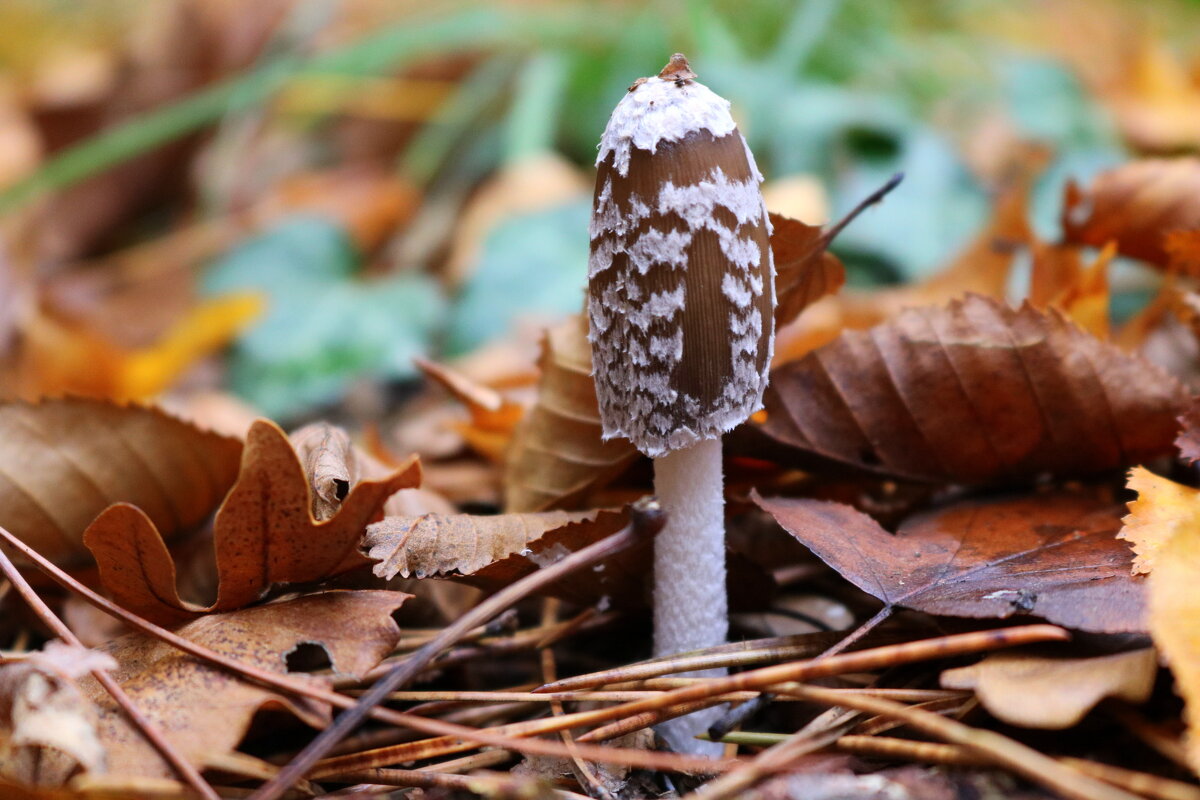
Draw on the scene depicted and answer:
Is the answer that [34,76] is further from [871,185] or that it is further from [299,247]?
[871,185]

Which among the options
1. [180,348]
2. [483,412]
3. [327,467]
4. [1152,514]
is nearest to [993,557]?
[1152,514]

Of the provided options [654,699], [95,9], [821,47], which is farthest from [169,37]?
[654,699]

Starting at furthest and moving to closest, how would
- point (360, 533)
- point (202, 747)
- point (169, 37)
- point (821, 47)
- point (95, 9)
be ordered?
point (95, 9) → point (169, 37) → point (821, 47) → point (360, 533) → point (202, 747)

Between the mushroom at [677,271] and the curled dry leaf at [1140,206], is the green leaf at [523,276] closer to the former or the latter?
the curled dry leaf at [1140,206]

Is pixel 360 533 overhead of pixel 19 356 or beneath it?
beneath

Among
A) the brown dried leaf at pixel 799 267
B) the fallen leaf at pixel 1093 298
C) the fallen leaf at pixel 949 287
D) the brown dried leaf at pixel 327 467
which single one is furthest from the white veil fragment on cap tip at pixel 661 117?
the fallen leaf at pixel 1093 298

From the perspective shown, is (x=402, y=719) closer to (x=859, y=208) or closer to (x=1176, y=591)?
(x=1176, y=591)

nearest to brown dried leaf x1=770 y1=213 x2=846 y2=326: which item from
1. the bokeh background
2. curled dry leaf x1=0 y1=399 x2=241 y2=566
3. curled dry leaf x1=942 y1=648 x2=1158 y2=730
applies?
curled dry leaf x1=942 y1=648 x2=1158 y2=730
